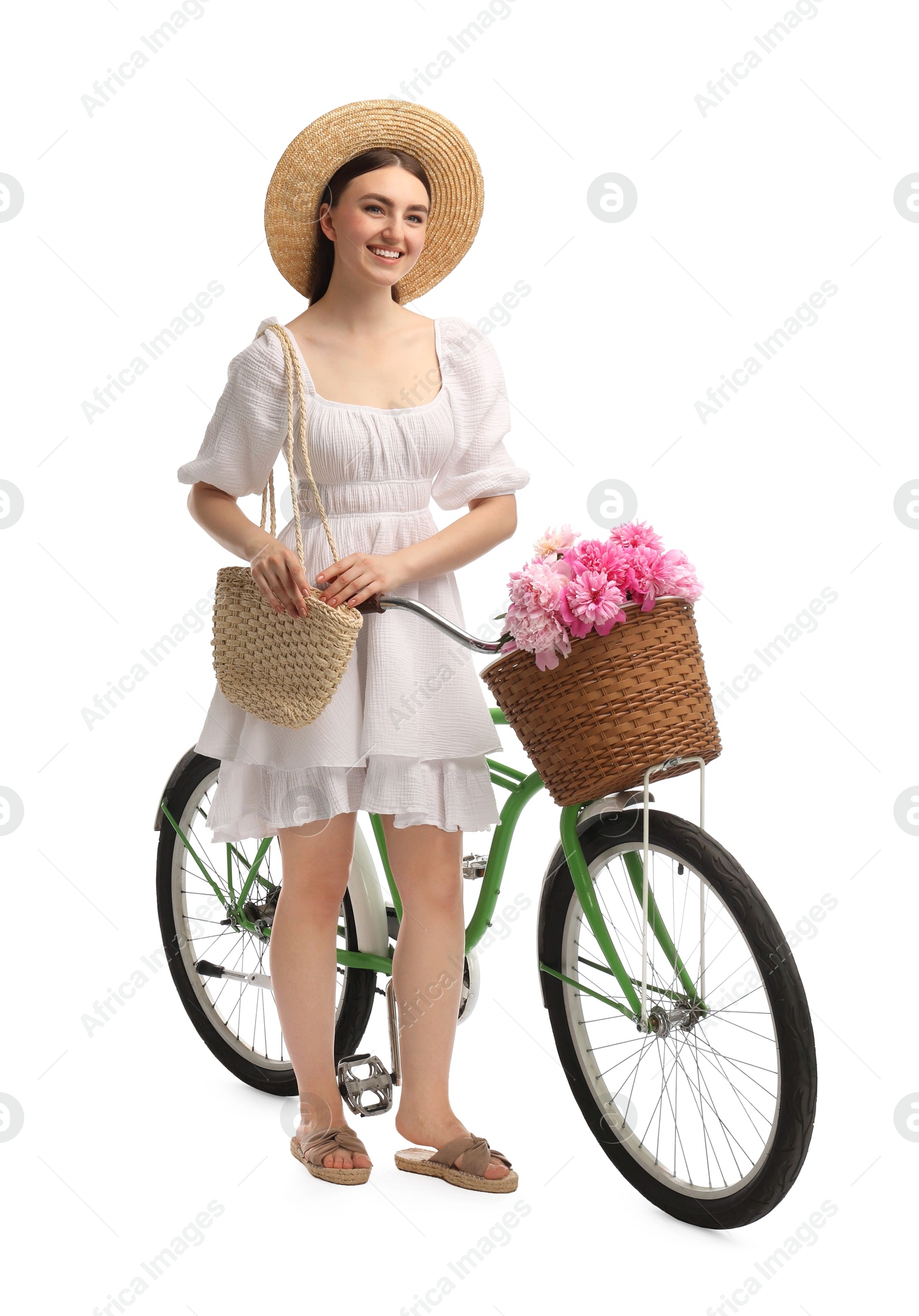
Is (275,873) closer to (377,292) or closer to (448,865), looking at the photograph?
(448,865)

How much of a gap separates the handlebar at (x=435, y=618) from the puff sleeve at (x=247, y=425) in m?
0.43

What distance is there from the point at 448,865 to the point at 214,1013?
3.64 feet

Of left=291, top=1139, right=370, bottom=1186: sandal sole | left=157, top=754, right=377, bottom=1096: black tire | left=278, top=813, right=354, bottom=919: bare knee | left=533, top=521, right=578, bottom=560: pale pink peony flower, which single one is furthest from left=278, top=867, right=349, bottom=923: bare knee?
left=533, top=521, right=578, bottom=560: pale pink peony flower

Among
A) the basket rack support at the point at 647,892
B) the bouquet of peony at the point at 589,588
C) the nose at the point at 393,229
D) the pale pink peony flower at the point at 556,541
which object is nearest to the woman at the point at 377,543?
the nose at the point at 393,229

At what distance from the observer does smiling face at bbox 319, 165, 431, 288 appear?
3428 mm

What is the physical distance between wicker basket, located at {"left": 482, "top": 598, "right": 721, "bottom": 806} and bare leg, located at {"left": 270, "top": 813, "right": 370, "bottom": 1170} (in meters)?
0.64

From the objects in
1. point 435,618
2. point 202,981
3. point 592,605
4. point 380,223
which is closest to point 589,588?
point 592,605

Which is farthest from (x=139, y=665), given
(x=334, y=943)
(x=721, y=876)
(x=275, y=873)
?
(x=721, y=876)

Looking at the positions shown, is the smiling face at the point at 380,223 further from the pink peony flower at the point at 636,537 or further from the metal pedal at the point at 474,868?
the metal pedal at the point at 474,868

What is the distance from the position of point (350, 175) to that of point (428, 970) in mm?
1753

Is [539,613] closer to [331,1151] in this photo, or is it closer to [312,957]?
[312,957]

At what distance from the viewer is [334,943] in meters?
3.72

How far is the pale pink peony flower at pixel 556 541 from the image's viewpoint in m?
3.29

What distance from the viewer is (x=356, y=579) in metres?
3.31
